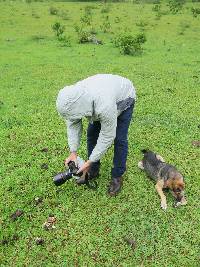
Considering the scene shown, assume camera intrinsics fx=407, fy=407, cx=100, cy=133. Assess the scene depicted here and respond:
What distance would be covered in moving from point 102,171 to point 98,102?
2844 millimetres

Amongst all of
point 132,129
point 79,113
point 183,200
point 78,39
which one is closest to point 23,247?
point 79,113

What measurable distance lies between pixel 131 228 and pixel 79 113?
2.25 metres

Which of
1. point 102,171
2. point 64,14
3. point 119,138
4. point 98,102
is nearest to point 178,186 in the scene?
point 119,138

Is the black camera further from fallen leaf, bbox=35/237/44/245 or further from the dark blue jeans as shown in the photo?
fallen leaf, bbox=35/237/44/245

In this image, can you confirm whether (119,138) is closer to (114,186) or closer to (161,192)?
(114,186)

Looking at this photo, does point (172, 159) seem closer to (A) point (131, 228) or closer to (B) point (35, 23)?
(A) point (131, 228)

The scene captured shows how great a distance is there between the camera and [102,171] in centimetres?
834

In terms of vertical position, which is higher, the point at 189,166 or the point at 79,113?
the point at 79,113

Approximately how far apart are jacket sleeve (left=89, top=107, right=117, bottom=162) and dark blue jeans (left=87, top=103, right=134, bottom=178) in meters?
0.63

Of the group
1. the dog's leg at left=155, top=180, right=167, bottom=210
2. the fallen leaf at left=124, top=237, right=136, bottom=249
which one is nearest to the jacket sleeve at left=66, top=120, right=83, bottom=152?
the fallen leaf at left=124, top=237, right=136, bottom=249

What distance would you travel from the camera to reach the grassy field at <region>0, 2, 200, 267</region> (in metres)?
6.37

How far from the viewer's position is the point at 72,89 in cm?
560

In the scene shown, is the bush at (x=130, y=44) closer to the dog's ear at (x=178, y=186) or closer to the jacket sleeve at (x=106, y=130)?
the dog's ear at (x=178, y=186)

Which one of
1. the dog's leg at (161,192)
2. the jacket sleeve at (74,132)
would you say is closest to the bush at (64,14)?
the dog's leg at (161,192)
